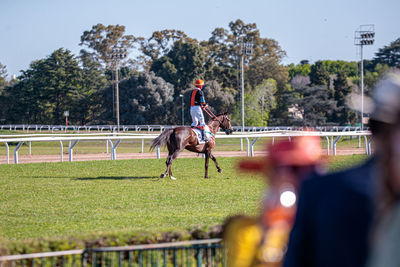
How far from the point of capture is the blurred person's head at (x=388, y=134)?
4.12 feet

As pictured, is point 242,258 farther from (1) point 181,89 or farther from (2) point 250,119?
(1) point 181,89

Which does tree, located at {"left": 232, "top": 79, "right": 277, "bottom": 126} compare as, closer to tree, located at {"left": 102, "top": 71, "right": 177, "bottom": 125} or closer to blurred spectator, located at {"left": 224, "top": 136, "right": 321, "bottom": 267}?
tree, located at {"left": 102, "top": 71, "right": 177, "bottom": 125}

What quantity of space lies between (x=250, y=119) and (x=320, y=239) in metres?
56.0

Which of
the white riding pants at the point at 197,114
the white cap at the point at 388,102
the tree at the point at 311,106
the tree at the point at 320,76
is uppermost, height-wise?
the tree at the point at 320,76

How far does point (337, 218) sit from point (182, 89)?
62732 mm

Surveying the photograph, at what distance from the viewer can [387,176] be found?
4.19 ft

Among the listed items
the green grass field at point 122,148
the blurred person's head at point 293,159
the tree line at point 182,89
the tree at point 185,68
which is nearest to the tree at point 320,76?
the tree line at point 182,89

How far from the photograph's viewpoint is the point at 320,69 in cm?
6162

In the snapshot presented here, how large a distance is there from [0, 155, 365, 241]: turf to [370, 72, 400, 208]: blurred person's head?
14.4 feet

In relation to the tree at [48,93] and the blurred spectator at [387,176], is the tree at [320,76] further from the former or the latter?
the blurred spectator at [387,176]

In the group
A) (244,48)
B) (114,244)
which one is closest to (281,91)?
(244,48)

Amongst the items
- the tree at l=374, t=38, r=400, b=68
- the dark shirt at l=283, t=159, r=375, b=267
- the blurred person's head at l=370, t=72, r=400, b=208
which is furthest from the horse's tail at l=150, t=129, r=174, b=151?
the tree at l=374, t=38, r=400, b=68

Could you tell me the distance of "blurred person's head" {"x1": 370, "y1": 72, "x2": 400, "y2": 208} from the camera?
49.5 inches

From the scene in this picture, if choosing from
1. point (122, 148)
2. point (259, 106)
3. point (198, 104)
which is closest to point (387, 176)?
point (198, 104)
